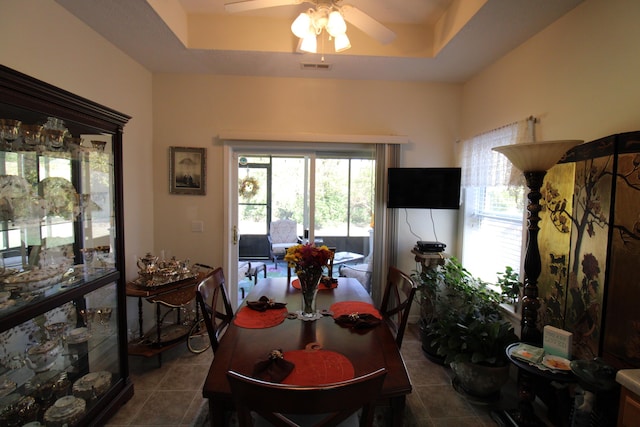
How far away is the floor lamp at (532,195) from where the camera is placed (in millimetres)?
1687

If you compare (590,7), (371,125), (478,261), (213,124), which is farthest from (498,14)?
(213,124)

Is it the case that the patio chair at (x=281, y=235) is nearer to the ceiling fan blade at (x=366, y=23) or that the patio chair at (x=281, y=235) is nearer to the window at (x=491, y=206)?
the window at (x=491, y=206)

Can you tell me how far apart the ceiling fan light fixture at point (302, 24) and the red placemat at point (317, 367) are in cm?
184

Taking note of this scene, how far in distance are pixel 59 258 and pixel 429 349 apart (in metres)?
2.92

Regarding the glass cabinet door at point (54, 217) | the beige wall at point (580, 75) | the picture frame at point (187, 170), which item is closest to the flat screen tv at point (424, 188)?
the beige wall at point (580, 75)

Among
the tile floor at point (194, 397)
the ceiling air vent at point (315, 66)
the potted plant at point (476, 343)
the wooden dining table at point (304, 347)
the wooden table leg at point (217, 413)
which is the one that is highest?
the ceiling air vent at point (315, 66)

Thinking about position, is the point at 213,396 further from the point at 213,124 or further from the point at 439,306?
the point at 213,124

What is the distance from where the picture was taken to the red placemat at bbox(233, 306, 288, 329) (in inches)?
65.8

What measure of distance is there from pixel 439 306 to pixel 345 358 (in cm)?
143

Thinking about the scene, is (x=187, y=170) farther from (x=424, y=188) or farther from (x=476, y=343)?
(x=476, y=343)

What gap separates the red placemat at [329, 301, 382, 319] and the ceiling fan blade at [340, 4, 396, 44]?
71.4 inches

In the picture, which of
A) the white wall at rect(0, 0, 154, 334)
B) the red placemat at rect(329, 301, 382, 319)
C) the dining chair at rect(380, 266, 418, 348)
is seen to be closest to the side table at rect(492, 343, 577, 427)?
the dining chair at rect(380, 266, 418, 348)

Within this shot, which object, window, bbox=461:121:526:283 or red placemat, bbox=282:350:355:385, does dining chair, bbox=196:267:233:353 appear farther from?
window, bbox=461:121:526:283

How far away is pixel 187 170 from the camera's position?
3.15m
